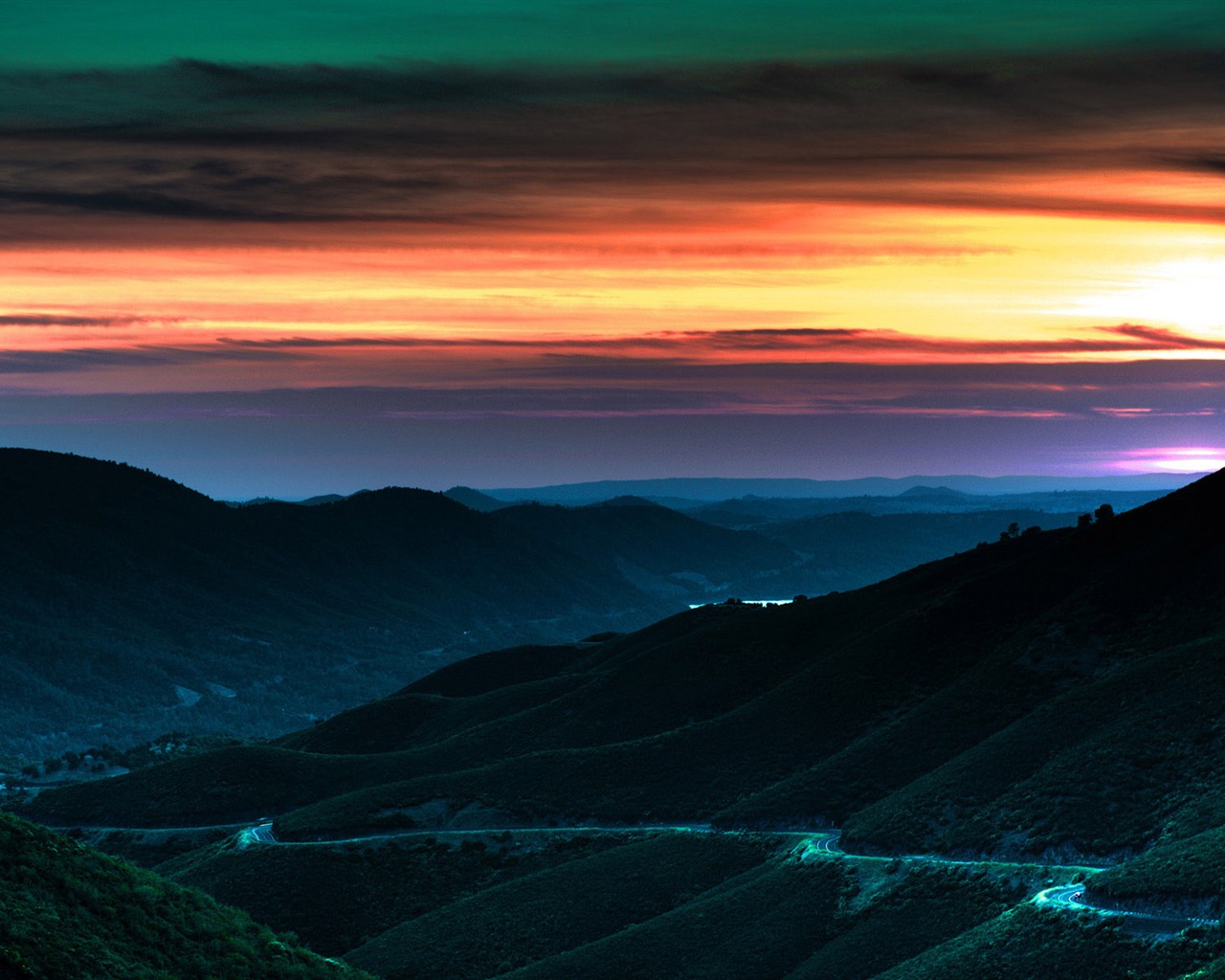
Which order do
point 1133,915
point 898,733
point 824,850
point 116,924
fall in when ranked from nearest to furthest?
1. point 116,924
2. point 1133,915
3. point 824,850
4. point 898,733

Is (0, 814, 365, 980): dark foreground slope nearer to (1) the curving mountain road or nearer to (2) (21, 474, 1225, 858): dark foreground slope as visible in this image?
(1) the curving mountain road

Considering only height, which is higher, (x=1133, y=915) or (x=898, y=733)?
(x=898, y=733)

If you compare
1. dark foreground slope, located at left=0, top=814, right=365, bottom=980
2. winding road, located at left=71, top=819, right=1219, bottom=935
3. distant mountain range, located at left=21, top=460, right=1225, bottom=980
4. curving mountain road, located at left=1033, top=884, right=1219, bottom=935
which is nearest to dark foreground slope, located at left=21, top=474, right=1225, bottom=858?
distant mountain range, located at left=21, top=460, right=1225, bottom=980

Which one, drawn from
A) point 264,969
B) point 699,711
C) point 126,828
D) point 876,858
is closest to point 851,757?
point 876,858

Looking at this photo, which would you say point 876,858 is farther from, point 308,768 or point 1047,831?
point 308,768

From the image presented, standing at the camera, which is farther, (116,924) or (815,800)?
(815,800)

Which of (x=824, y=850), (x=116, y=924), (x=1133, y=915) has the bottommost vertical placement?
(x=824, y=850)

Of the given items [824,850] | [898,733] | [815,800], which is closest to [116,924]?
[824,850]

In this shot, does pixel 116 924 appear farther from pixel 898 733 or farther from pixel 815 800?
pixel 898 733

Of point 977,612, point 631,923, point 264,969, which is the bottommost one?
point 631,923
